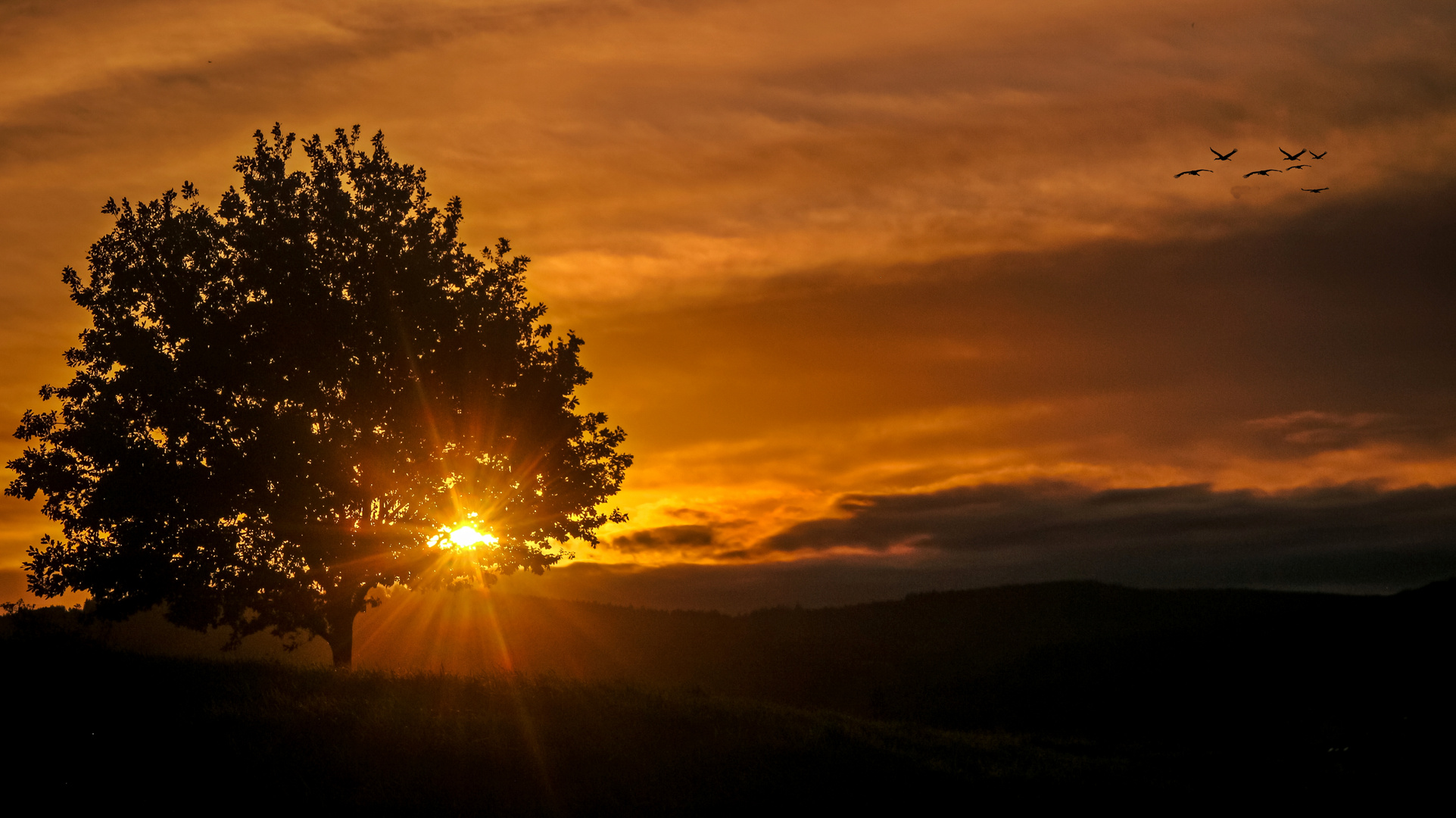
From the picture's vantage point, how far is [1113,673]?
153 feet

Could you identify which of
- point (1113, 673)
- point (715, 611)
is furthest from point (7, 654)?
point (715, 611)

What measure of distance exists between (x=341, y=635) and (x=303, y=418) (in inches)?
263

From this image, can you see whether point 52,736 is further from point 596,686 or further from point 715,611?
point 715,611

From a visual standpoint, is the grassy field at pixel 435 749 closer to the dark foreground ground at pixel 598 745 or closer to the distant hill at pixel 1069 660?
the dark foreground ground at pixel 598 745

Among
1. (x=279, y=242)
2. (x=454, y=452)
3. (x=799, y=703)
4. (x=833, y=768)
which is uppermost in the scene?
(x=279, y=242)

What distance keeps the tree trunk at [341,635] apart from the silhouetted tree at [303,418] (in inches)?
2.9

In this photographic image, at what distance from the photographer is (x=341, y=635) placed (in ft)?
90.2

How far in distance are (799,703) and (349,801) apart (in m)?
34.2

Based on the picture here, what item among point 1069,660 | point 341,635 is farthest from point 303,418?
point 1069,660

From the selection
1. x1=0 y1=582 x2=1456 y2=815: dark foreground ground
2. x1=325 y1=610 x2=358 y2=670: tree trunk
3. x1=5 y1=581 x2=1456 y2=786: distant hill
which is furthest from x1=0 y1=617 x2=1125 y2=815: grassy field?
x1=325 y1=610 x2=358 y2=670: tree trunk

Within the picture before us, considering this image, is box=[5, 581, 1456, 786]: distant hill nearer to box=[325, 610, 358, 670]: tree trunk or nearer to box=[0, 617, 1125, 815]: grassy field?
box=[325, 610, 358, 670]: tree trunk

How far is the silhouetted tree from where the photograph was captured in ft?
78.9

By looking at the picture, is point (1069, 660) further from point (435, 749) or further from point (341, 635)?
point (435, 749)

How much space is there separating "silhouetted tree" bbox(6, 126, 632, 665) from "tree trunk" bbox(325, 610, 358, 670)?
0.07 m
